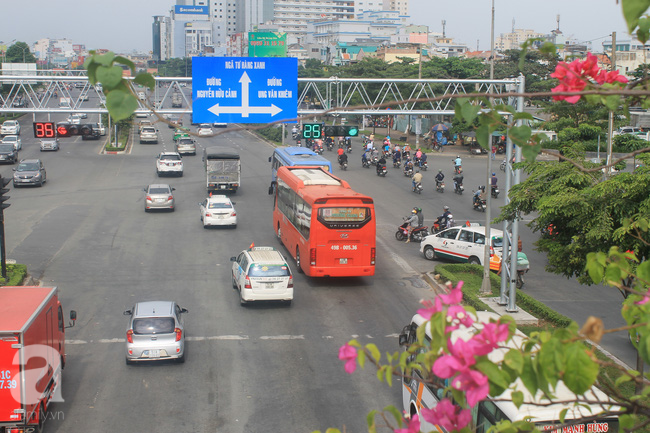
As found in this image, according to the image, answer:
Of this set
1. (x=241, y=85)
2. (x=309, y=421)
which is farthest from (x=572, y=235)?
(x=241, y=85)

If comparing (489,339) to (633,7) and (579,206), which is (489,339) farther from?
(579,206)

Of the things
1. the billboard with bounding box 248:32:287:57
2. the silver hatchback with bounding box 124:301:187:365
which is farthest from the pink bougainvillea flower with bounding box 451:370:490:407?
the billboard with bounding box 248:32:287:57

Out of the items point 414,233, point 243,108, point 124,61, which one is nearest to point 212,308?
point 243,108

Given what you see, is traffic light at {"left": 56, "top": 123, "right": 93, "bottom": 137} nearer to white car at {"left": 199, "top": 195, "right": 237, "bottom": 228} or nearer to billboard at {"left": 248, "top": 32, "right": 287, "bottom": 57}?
white car at {"left": 199, "top": 195, "right": 237, "bottom": 228}

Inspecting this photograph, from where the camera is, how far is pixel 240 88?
22.9 m

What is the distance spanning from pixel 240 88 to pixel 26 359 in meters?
13.7

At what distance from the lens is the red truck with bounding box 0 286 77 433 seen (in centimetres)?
1058

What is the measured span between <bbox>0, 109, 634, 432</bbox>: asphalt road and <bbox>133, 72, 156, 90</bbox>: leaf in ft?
30.9

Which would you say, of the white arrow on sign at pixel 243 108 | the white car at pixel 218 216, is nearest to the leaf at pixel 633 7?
the white arrow on sign at pixel 243 108

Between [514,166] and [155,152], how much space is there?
49134 millimetres

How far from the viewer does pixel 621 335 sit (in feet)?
57.5

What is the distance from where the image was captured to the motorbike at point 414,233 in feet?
96.9

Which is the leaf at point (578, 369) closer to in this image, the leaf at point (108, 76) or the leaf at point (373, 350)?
the leaf at point (373, 350)

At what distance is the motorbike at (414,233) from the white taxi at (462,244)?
8.62 feet
